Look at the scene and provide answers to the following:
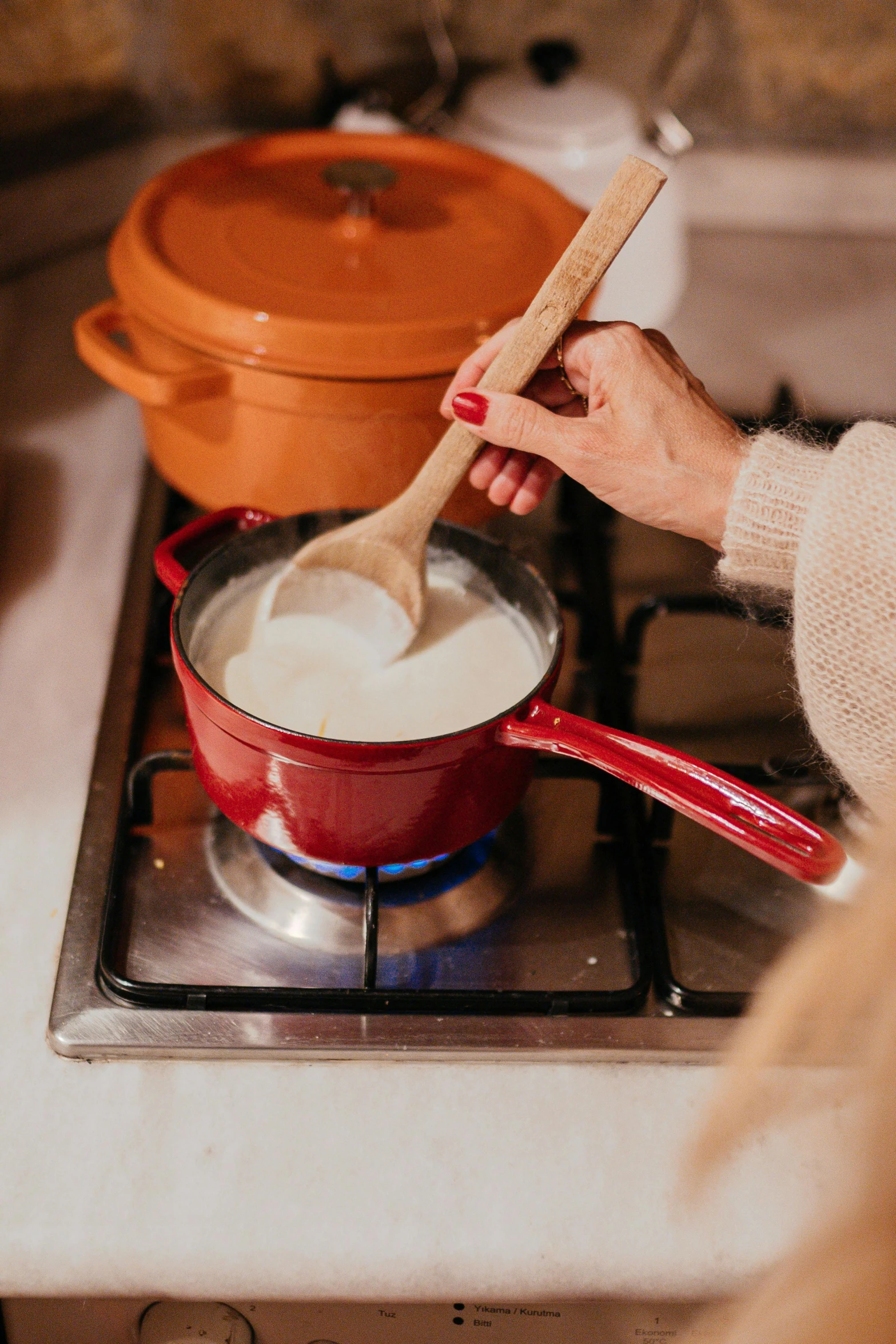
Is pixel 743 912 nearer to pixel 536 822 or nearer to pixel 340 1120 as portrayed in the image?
pixel 536 822

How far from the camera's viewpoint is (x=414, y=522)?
64cm

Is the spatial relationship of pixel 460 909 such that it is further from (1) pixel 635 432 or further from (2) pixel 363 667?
(1) pixel 635 432

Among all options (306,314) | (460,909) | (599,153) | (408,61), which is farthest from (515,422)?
(408,61)

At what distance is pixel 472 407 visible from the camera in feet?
1.98

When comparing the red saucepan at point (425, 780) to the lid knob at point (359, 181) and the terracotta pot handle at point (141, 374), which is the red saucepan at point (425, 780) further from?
the lid knob at point (359, 181)

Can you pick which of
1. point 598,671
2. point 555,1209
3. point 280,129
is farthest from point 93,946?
point 280,129

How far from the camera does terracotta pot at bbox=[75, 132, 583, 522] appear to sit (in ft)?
2.20

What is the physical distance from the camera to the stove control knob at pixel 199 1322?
524 mm

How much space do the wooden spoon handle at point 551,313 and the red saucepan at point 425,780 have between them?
8cm

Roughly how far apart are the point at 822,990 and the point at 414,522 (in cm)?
41

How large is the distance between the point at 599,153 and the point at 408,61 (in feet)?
0.84

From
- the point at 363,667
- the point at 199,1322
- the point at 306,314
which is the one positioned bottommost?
the point at 199,1322

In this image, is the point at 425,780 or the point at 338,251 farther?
the point at 338,251

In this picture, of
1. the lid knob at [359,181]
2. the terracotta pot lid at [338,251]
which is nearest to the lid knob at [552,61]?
the terracotta pot lid at [338,251]
